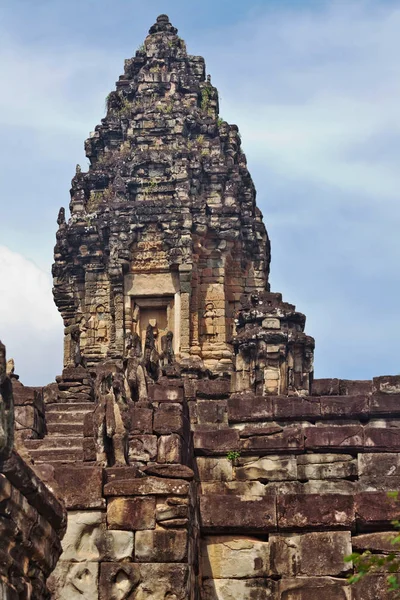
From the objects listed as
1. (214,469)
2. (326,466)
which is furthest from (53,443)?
(326,466)

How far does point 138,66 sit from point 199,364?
11461 millimetres

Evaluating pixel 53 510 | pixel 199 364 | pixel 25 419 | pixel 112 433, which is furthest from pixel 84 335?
pixel 53 510

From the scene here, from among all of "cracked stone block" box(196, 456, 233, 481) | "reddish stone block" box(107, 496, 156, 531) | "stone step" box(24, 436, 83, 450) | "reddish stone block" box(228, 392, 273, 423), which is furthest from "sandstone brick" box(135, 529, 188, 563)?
"reddish stone block" box(228, 392, 273, 423)

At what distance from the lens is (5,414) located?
27.1 ft

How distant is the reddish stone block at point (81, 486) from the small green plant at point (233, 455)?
16.0 ft

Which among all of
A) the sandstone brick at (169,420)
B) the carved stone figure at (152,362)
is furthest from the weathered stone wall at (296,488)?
the carved stone figure at (152,362)

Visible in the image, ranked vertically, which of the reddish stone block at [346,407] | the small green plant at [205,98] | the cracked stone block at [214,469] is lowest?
the cracked stone block at [214,469]

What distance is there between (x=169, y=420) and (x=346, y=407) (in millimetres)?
4807

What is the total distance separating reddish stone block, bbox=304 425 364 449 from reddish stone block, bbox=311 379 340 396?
21.4ft

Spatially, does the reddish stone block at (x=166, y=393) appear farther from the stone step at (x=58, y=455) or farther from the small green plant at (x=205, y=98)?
the small green plant at (x=205, y=98)

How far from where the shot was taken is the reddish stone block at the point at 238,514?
587 inches

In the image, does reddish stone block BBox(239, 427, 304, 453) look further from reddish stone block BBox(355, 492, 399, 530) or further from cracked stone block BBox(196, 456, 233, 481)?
reddish stone block BBox(355, 492, 399, 530)

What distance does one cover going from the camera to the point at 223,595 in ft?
48.9

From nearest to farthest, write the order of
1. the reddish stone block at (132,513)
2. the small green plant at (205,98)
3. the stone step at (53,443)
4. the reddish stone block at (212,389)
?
the reddish stone block at (132,513), the stone step at (53,443), the reddish stone block at (212,389), the small green plant at (205,98)
